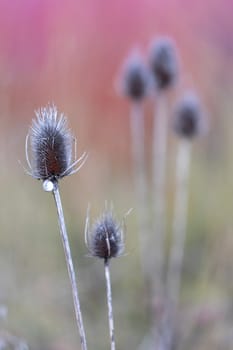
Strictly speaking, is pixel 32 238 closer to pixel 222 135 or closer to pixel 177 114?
pixel 177 114

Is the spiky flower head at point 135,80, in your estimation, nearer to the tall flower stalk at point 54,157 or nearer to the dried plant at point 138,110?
the dried plant at point 138,110

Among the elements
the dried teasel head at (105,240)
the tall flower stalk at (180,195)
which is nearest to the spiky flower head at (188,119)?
the tall flower stalk at (180,195)

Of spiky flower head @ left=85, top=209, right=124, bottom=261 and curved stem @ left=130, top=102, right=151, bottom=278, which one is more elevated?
curved stem @ left=130, top=102, right=151, bottom=278

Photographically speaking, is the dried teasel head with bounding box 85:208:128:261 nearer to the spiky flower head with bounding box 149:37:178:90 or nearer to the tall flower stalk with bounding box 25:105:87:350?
the tall flower stalk with bounding box 25:105:87:350

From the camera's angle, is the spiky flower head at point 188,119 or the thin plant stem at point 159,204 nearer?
the spiky flower head at point 188,119

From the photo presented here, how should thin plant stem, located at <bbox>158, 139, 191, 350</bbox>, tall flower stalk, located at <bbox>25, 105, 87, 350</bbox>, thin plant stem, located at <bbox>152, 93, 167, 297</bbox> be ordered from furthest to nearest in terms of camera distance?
1. thin plant stem, located at <bbox>152, 93, 167, 297</bbox>
2. thin plant stem, located at <bbox>158, 139, 191, 350</bbox>
3. tall flower stalk, located at <bbox>25, 105, 87, 350</bbox>

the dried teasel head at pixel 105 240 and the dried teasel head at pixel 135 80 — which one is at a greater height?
the dried teasel head at pixel 135 80

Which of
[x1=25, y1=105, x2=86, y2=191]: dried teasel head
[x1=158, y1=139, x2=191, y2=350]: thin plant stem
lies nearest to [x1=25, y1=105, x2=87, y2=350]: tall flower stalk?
[x1=25, y1=105, x2=86, y2=191]: dried teasel head

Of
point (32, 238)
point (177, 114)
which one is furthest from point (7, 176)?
point (177, 114)
